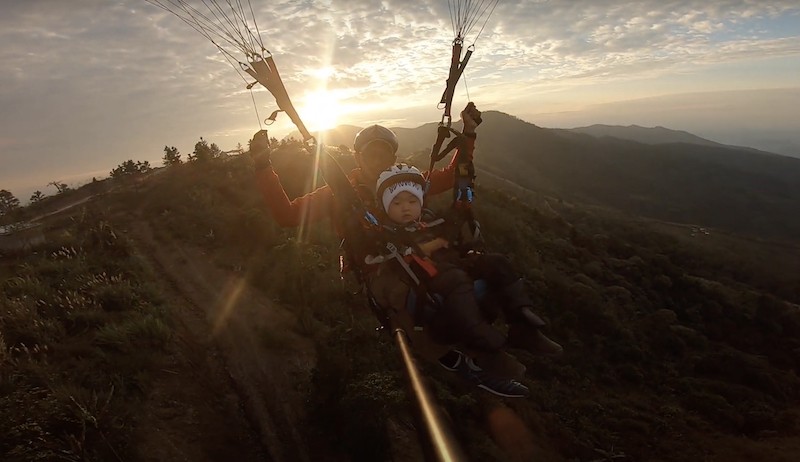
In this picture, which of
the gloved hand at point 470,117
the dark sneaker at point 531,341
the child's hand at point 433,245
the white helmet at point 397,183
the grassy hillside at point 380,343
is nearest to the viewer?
the dark sneaker at point 531,341

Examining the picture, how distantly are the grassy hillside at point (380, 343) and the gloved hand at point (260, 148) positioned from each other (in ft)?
12.5

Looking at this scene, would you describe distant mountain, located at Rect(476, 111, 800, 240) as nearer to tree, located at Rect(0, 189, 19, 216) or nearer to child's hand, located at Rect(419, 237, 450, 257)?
tree, located at Rect(0, 189, 19, 216)

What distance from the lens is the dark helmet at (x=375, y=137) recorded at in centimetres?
559

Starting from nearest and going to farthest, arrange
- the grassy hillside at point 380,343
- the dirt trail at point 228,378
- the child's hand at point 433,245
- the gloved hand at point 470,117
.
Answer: the child's hand at point 433,245 → the gloved hand at point 470,117 → the dirt trail at point 228,378 → the grassy hillside at point 380,343

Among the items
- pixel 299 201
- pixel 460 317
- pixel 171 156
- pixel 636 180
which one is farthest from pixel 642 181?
pixel 460 317

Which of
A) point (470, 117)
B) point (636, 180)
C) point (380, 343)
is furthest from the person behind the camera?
point (636, 180)

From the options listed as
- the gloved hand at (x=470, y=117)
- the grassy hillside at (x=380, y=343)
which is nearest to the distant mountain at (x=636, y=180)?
the grassy hillside at (x=380, y=343)

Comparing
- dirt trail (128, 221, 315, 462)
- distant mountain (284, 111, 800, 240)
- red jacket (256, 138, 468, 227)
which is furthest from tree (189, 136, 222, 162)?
distant mountain (284, 111, 800, 240)

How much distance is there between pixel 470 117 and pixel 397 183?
1.63 metres

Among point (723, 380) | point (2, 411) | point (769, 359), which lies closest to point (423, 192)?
point (2, 411)

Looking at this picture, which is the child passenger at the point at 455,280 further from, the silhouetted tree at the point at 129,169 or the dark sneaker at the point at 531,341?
the silhouetted tree at the point at 129,169

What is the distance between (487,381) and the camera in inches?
194

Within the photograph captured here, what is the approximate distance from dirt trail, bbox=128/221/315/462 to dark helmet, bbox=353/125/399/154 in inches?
188

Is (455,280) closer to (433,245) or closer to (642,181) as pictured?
(433,245)
